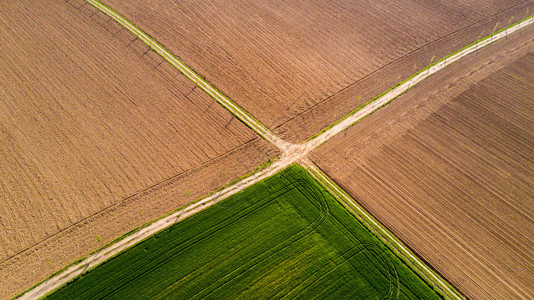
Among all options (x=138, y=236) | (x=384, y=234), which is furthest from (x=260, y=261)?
(x=384, y=234)

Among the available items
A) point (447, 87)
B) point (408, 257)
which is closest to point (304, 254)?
point (408, 257)

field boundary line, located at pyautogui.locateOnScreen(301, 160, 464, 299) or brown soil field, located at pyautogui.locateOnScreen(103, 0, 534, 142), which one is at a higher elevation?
brown soil field, located at pyautogui.locateOnScreen(103, 0, 534, 142)

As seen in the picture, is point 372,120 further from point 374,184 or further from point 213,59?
point 213,59

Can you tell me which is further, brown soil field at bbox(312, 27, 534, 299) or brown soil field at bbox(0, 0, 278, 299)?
brown soil field at bbox(0, 0, 278, 299)

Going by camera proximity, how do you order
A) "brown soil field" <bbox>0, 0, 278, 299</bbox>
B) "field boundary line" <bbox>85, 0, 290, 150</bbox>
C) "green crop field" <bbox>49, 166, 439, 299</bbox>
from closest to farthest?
1. "green crop field" <bbox>49, 166, 439, 299</bbox>
2. "brown soil field" <bbox>0, 0, 278, 299</bbox>
3. "field boundary line" <bbox>85, 0, 290, 150</bbox>

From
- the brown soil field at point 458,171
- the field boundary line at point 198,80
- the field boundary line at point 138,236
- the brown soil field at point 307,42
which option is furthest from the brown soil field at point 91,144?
the brown soil field at point 458,171

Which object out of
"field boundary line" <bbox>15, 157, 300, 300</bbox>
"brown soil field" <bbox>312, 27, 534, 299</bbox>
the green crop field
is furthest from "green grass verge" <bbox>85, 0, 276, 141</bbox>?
the green crop field

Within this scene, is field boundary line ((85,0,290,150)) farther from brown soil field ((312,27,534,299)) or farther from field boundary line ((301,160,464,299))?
brown soil field ((312,27,534,299))
